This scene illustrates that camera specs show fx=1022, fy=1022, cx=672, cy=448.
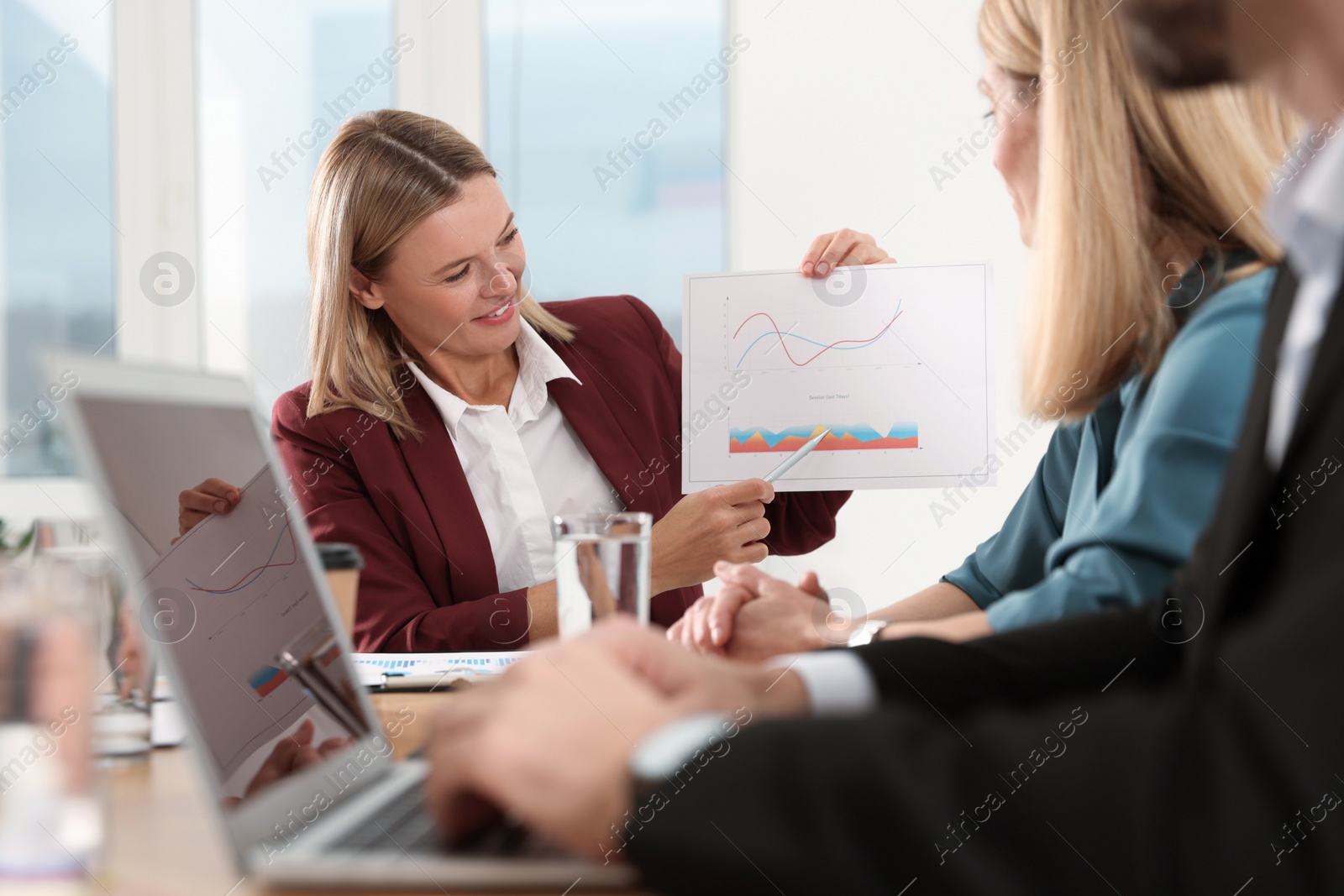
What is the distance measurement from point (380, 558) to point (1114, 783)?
1.38m

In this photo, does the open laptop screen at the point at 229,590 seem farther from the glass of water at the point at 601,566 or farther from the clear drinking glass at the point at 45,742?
the glass of water at the point at 601,566

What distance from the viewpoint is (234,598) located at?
0.68 meters

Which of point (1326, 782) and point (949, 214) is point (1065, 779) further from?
point (949, 214)

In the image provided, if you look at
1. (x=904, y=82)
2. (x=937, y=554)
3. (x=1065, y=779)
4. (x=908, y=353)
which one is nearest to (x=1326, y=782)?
(x=1065, y=779)

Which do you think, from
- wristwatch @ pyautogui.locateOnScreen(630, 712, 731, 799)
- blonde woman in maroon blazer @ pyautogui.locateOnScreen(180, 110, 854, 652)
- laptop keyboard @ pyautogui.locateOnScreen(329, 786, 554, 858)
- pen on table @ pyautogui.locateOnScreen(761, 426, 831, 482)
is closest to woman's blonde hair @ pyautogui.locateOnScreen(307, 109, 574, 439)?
blonde woman in maroon blazer @ pyautogui.locateOnScreen(180, 110, 854, 652)

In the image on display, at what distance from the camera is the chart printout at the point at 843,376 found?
62.5 inches

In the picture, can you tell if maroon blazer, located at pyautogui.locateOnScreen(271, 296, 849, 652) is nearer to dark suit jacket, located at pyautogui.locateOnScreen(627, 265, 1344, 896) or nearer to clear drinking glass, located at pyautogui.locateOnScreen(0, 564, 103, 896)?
clear drinking glass, located at pyautogui.locateOnScreen(0, 564, 103, 896)

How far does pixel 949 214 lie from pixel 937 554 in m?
1.00

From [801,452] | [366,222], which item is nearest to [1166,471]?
[801,452]

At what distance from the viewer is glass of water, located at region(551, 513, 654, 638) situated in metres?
0.92

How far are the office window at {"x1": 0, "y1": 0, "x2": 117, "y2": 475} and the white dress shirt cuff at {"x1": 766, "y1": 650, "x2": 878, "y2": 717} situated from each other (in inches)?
106

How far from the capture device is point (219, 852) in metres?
0.59

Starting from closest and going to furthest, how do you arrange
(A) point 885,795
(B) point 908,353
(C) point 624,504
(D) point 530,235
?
1. (A) point 885,795
2. (B) point 908,353
3. (C) point 624,504
4. (D) point 530,235

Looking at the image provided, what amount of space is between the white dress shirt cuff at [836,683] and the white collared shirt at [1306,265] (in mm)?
298
